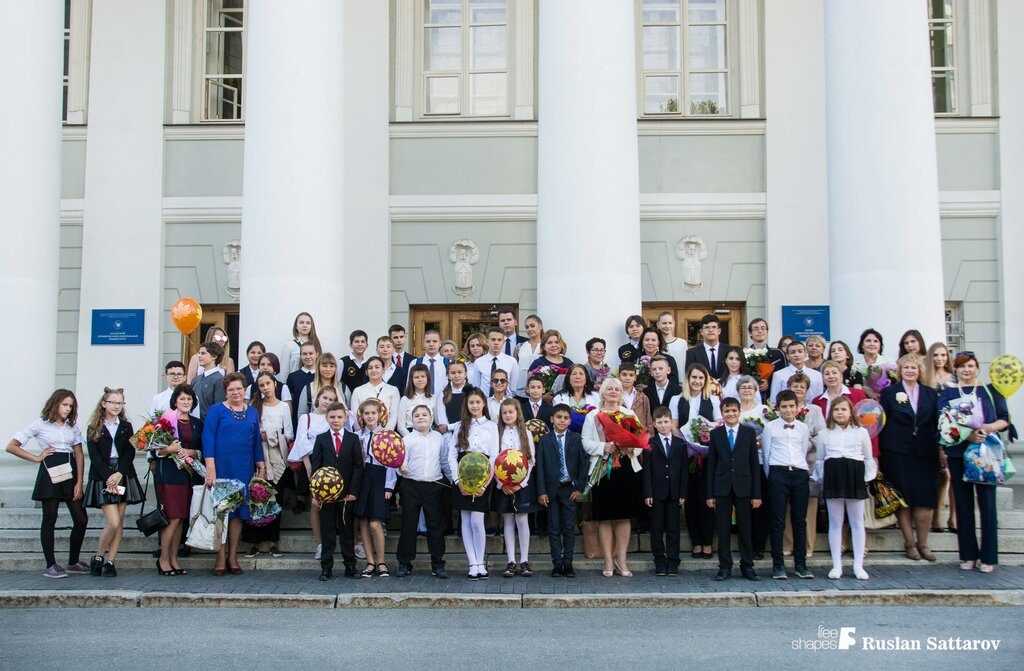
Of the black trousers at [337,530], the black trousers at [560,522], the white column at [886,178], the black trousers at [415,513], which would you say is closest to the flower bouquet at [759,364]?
the white column at [886,178]

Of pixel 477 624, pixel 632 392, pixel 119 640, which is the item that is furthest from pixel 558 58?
pixel 119 640

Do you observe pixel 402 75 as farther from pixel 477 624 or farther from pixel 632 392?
pixel 477 624

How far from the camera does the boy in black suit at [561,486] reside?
9438 mm

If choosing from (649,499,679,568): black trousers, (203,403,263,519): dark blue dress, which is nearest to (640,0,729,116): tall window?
(649,499,679,568): black trousers

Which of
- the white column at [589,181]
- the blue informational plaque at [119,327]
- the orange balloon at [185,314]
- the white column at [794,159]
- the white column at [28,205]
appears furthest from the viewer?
the blue informational plaque at [119,327]

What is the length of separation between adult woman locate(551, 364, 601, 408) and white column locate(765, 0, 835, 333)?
592 cm

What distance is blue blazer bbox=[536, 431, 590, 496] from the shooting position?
31.1 feet

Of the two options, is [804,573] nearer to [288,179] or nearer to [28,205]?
[288,179]

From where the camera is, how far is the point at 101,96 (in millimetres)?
15742

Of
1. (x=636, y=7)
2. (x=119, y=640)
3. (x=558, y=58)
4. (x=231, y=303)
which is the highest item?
(x=636, y=7)

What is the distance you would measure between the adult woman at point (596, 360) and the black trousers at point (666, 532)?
4.96 ft

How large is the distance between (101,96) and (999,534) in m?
13.3

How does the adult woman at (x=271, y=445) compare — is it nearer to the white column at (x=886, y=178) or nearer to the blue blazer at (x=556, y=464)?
the blue blazer at (x=556, y=464)

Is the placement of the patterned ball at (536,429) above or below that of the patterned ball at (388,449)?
above
